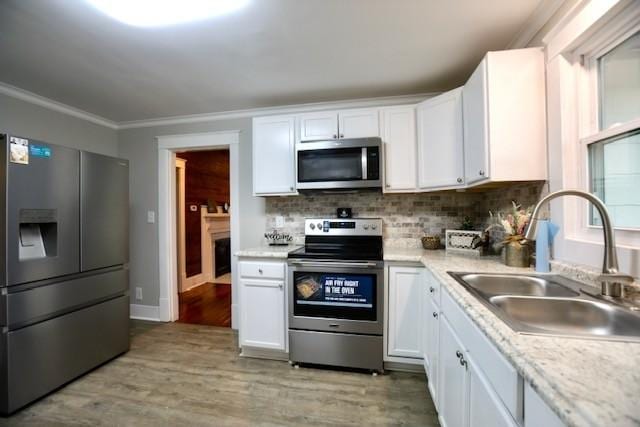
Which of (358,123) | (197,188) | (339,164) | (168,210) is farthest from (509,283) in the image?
(197,188)

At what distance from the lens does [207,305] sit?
144 inches

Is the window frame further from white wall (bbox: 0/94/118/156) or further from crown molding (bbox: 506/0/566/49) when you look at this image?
white wall (bbox: 0/94/118/156)

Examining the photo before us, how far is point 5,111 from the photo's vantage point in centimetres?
232

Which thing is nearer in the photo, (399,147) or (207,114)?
(399,147)

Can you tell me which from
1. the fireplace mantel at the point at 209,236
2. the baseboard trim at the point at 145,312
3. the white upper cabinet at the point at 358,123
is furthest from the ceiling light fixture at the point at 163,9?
the fireplace mantel at the point at 209,236

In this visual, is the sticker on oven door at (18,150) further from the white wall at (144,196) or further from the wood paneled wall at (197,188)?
the wood paneled wall at (197,188)

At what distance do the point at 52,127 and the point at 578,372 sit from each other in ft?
12.7

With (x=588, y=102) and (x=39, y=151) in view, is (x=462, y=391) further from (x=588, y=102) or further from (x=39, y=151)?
(x=39, y=151)

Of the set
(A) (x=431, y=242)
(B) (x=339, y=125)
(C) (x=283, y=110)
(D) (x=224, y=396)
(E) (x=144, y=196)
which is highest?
(C) (x=283, y=110)

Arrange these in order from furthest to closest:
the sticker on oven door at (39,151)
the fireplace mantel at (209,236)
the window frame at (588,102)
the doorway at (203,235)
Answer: the fireplace mantel at (209,236) < the doorway at (203,235) < the sticker on oven door at (39,151) < the window frame at (588,102)

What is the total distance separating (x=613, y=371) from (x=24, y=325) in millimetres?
2683

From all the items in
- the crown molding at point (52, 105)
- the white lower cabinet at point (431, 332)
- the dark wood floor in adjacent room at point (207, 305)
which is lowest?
the dark wood floor in adjacent room at point (207, 305)

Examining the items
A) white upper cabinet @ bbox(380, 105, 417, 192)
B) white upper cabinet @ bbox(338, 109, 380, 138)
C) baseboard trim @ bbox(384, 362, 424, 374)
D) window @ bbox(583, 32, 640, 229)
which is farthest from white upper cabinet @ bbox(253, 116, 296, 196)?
window @ bbox(583, 32, 640, 229)

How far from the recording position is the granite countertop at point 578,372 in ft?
1.52
